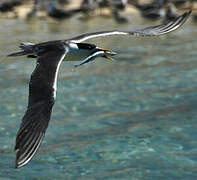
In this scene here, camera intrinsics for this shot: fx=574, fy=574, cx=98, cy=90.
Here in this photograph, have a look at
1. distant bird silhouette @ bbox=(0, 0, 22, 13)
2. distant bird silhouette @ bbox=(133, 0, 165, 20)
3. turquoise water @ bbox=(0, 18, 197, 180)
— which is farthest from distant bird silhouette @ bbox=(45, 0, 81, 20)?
turquoise water @ bbox=(0, 18, 197, 180)

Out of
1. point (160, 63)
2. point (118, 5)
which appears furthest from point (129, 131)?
point (118, 5)

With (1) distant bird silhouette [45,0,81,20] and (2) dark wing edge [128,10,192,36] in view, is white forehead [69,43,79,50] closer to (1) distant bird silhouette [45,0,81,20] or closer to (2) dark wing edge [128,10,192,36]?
(2) dark wing edge [128,10,192,36]

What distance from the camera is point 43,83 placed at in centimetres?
A: 606

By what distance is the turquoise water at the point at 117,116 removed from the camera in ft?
24.5

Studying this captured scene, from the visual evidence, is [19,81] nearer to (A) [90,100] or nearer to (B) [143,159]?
(A) [90,100]

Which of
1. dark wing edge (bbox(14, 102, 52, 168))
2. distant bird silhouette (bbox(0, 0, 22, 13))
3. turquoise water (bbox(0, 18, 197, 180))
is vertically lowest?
turquoise water (bbox(0, 18, 197, 180))

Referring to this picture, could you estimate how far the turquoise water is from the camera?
7.47 m

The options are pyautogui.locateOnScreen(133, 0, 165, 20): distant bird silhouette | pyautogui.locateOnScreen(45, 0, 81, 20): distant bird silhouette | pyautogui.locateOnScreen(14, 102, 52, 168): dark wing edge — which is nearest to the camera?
pyautogui.locateOnScreen(14, 102, 52, 168): dark wing edge

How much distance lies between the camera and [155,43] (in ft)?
51.4

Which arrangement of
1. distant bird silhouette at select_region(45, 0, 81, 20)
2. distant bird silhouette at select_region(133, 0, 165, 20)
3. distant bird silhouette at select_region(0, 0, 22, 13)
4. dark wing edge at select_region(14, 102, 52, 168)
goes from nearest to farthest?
1. dark wing edge at select_region(14, 102, 52, 168)
2. distant bird silhouette at select_region(133, 0, 165, 20)
3. distant bird silhouette at select_region(45, 0, 81, 20)
4. distant bird silhouette at select_region(0, 0, 22, 13)

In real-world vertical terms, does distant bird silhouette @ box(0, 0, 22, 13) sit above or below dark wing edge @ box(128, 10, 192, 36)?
below

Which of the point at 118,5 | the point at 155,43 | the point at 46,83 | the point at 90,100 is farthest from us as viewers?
the point at 118,5

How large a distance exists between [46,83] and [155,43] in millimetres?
9906

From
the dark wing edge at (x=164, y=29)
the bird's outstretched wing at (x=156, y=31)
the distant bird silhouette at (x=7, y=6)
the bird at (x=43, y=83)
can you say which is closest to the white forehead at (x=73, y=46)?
the bird at (x=43, y=83)
